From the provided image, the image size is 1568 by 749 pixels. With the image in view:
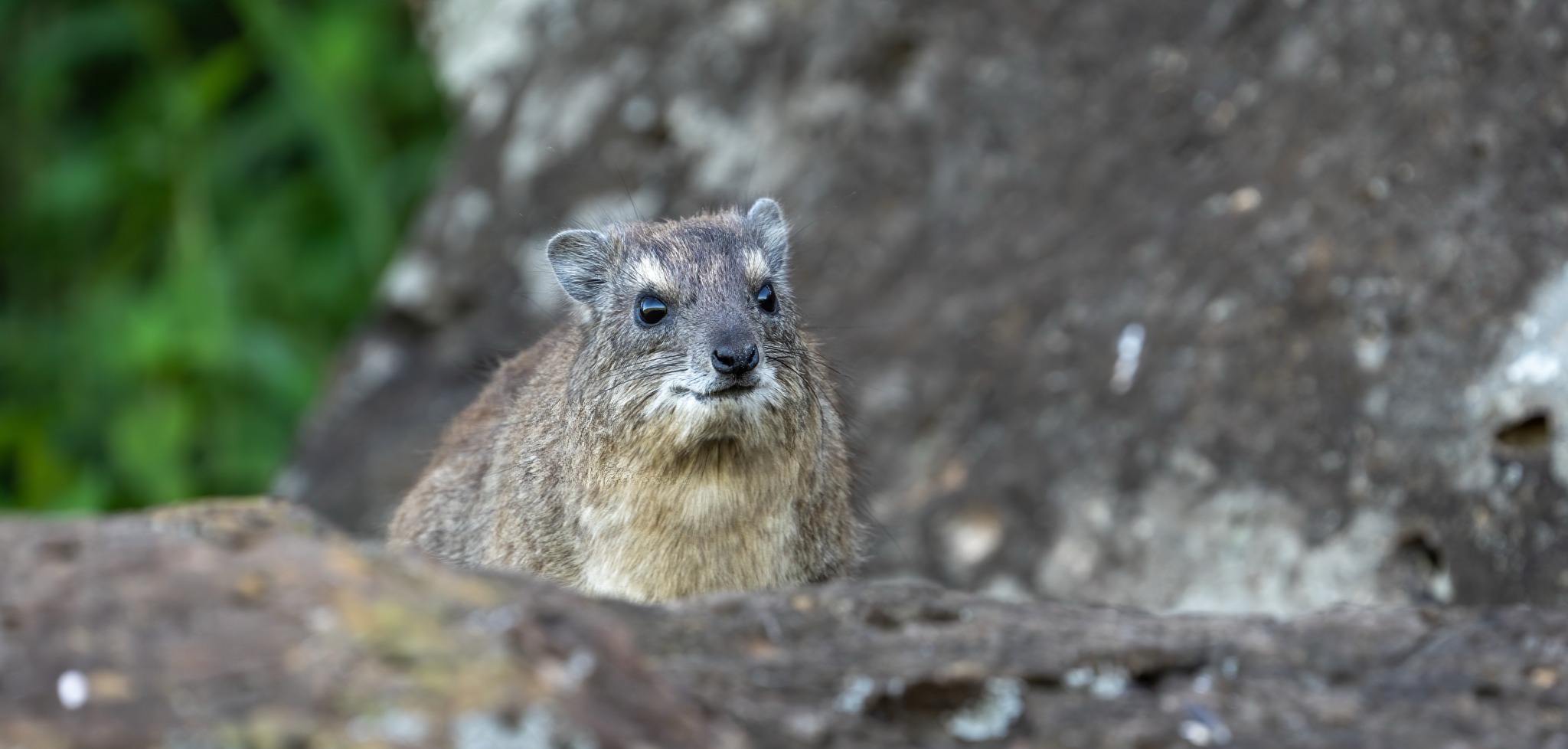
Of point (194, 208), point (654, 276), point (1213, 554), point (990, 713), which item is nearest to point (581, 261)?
point (654, 276)

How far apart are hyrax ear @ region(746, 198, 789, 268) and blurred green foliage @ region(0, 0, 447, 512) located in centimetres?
502

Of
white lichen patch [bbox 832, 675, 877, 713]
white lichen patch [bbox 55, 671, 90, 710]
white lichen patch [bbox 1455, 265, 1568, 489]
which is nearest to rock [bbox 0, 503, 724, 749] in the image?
white lichen patch [bbox 55, 671, 90, 710]

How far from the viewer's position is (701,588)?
5449mm

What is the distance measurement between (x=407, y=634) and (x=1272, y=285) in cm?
485

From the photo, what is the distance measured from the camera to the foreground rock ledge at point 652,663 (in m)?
2.96

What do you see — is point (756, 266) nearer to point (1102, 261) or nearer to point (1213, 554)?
point (1213, 554)

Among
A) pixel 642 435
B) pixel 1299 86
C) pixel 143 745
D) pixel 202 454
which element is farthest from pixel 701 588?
pixel 202 454

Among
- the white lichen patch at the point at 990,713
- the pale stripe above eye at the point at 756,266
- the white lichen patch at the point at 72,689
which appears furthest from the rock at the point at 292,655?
the pale stripe above eye at the point at 756,266

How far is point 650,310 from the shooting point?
221 inches

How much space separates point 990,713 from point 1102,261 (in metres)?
4.71

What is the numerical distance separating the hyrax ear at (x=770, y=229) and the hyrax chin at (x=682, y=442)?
0.18 ft

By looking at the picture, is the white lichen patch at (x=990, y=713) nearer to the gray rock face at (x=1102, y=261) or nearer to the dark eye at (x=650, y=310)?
the dark eye at (x=650, y=310)

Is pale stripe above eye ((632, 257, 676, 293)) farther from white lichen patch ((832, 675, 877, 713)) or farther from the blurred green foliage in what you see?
the blurred green foliage

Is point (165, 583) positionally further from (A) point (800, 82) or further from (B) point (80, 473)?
(B) point (80, 473)
